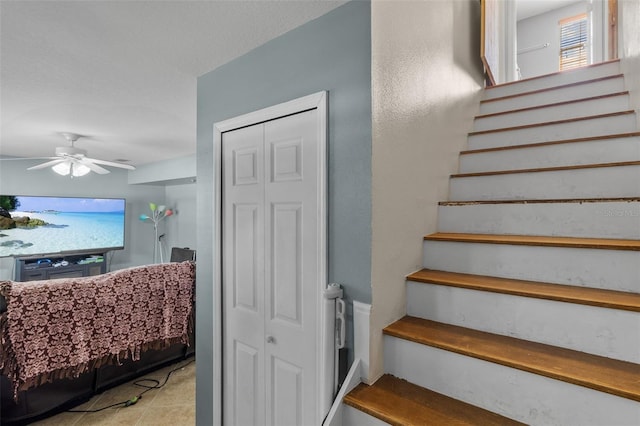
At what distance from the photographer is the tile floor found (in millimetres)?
2320

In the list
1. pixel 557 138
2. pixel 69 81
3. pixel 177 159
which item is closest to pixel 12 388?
pixel 69 81

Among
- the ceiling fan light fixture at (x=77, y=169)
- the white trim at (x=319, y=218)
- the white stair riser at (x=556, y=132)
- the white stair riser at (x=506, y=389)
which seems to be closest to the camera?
the white stair riser at (x=506, y=389)

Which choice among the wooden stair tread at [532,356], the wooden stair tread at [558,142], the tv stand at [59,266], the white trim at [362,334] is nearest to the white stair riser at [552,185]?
the wooden stair tread at [558,142]

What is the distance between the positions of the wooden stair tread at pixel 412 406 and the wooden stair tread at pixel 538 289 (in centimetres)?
43

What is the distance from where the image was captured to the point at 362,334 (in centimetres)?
120

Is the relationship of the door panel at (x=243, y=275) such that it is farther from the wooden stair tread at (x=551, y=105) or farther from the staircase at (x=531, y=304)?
the wooden stair tread at (x=551, y=105)

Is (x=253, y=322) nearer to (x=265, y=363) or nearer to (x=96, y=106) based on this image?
(x=265, y=363)

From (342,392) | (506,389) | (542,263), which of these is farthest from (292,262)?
(542,263)

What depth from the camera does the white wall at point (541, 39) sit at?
485 cm

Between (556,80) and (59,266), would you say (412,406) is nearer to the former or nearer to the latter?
(556,80)

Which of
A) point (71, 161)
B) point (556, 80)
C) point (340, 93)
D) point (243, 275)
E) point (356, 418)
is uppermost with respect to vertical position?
point (556, 80)

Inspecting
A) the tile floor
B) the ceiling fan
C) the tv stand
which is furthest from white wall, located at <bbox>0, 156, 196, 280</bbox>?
the tile floor

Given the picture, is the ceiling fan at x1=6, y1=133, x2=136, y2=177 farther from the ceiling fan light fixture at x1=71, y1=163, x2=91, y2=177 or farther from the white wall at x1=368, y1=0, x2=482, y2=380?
the white wall at x1=368, y1=0, x2=482, y2=380

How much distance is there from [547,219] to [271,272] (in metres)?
1.39
